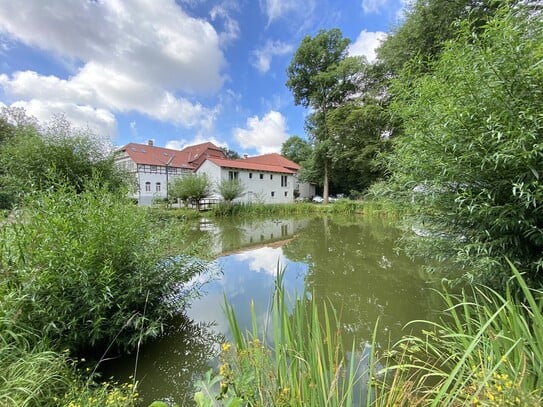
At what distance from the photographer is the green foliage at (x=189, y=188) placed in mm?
16375

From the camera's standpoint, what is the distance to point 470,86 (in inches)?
85.4

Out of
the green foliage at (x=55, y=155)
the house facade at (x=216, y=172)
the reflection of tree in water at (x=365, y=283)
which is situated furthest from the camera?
the house facade at (x=216, y=172)

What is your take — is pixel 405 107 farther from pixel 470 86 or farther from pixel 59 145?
pixel 59 145

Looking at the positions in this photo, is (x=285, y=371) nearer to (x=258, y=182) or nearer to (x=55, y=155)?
(x=55, y=155)

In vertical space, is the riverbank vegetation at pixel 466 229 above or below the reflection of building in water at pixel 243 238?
above

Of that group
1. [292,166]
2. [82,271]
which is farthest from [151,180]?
[82,271]

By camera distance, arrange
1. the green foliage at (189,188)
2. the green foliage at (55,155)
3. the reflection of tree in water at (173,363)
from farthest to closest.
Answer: the green foliage at (189,188)
the green foliage at (55,155)
the reflection of tree in water at (173,363)

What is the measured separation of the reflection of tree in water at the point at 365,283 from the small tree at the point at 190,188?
1024 centimetres

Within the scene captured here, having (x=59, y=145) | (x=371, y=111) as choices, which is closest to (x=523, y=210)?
(x=59, y=145)

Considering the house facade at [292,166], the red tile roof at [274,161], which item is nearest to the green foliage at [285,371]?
the house facade at [292,166]

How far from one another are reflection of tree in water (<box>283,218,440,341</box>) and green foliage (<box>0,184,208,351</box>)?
2136 millimetres

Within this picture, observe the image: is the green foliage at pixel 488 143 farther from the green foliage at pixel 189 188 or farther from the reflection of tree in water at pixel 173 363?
the green foliage at pixel 189 188

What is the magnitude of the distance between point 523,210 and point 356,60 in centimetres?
2167

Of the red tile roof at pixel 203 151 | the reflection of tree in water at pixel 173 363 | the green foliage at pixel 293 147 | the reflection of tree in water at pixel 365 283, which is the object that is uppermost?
the green foliage at pixel 293 147
